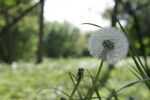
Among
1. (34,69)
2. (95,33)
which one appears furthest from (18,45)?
(95,33)

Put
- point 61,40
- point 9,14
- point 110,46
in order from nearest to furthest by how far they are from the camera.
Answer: point 110,46
point 9,14
point 61,40

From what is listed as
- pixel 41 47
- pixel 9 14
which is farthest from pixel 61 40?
pixel 41 47

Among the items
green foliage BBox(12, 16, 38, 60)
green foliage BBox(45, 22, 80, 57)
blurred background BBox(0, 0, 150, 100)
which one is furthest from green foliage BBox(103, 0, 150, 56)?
green foliage BBox(45, 22, 80, 57)

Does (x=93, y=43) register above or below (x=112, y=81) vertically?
above

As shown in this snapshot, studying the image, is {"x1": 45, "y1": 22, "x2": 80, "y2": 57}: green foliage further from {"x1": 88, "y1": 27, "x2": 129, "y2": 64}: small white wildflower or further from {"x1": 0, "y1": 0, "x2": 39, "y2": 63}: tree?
{"x1": 88, "y1": 27, "x2": 129, "y2": 64}: small white wildflower

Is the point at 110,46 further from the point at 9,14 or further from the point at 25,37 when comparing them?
the point at 25,37

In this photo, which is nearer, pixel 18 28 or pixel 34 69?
pixel 34 69

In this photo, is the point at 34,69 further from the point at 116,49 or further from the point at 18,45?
the point at 18,45
